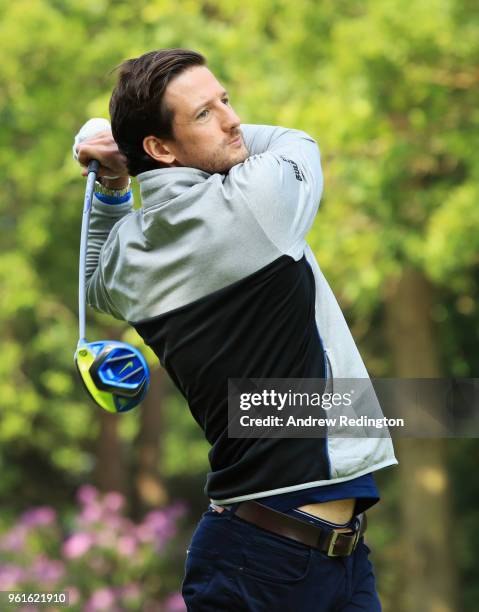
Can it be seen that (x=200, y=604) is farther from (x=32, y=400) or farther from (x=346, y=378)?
(x=32, y=400)

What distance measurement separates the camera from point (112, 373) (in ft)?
8.87

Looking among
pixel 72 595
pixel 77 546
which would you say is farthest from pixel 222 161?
pixel 77 546

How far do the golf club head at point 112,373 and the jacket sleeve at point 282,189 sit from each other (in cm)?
48

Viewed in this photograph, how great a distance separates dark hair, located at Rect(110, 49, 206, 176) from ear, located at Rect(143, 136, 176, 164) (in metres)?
0.01

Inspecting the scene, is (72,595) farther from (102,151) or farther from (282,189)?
(282,189)

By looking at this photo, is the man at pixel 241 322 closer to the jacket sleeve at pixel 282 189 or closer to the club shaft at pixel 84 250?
the jacket sleeve at pixel 282 189

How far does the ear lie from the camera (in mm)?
2678

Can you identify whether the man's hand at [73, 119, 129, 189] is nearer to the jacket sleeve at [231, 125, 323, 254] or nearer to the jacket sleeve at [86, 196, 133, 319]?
the jacket sleeve at [86, 196, 133, 319]

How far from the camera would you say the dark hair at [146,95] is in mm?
2605

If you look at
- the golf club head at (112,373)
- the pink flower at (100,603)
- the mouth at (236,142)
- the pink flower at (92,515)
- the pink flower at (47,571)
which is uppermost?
the mouth at (236,142)

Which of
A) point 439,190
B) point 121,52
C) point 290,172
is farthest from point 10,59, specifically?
point 290,172

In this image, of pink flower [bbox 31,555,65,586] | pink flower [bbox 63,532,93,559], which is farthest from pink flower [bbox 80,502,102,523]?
pink flower [bbox 31,555,65,586]

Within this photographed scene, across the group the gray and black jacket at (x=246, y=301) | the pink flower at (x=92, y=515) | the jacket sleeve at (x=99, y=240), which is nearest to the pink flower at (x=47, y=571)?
the pink flower at (x=92, y=515)

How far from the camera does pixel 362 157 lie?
319 inches
